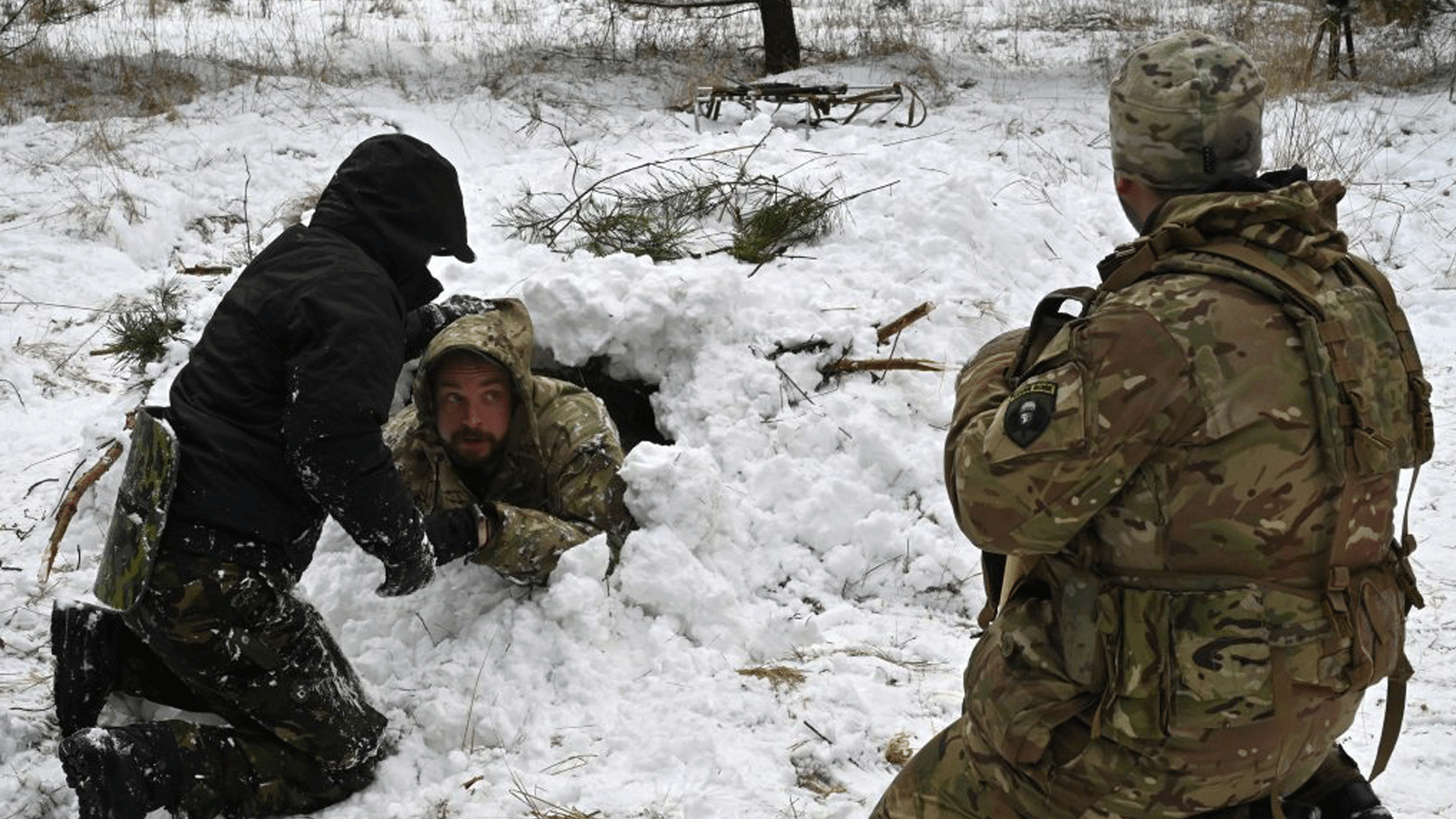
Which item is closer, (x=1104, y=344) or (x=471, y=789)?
(x=1104, y=344)

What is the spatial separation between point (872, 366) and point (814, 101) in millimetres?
3067

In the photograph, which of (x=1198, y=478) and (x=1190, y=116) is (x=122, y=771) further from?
(x=1190, y=116)

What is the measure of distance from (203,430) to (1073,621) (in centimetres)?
217

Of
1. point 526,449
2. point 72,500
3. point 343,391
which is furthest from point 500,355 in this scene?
point 72,500

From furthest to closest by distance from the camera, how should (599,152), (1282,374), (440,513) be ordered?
(599,152)
(440,513)
(1282,374)

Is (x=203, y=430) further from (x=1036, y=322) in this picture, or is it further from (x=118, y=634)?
(x=1036, y=322)

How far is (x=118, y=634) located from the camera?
3350 mm

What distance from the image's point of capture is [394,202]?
10.5 feet

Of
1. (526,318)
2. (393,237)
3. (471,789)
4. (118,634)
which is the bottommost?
(471,789)

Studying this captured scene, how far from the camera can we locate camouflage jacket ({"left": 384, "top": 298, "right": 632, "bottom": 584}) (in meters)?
4.37

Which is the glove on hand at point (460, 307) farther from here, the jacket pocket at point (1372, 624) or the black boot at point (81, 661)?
the jacket pocket at point (1372, 624)

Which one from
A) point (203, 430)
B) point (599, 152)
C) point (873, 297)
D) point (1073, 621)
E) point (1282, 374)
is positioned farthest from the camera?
point (599, 152)

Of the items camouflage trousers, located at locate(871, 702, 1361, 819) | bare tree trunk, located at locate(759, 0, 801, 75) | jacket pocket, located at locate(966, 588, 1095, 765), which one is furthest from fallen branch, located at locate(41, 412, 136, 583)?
bare tree trunk, located at locate(759, 0, 801, 75)

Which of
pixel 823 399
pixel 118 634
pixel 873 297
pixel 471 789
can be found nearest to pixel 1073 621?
pixel 471 789
